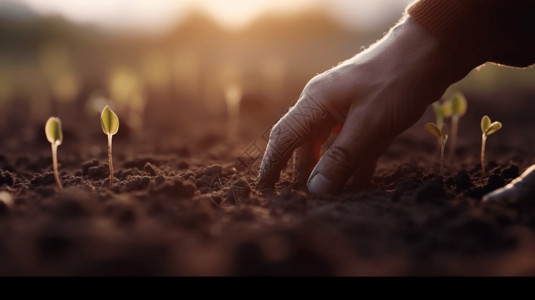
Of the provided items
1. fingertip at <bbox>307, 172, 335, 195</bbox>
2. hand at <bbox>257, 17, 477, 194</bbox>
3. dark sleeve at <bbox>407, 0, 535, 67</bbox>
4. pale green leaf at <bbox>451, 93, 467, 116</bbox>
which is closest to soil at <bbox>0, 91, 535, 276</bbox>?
fingertip at <bbox>307, 172, 335, 195</bbox>

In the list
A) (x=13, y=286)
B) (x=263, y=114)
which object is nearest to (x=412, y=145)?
(x=263, y=114)

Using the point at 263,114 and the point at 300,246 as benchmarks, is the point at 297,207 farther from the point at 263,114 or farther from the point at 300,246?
the point at 263,114

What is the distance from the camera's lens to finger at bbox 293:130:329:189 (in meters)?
2.42

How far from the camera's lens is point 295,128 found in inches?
87.7

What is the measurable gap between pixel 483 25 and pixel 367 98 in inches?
23.3

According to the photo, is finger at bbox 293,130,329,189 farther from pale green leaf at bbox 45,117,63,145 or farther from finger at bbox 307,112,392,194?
pale green leaf at bbox 45,117,63,145

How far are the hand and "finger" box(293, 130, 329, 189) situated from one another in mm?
143

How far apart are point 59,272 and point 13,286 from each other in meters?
0.10

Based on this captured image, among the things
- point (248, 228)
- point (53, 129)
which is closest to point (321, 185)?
point (248, 228)

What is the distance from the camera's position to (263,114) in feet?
21.5

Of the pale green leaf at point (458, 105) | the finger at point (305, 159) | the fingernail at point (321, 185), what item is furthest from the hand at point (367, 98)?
the pale green leaf at point (458, 105)

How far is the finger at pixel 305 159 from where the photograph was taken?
2.42 m

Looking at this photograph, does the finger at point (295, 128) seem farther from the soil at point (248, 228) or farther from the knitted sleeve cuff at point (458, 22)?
the knitted sleeve cuff at point (458, 22)

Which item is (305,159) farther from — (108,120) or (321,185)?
(108,120)
